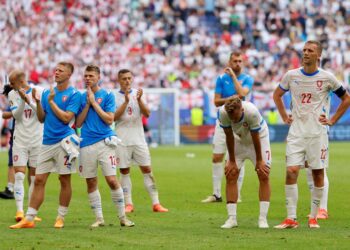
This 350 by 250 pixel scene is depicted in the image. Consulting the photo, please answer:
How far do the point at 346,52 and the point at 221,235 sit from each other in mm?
37977

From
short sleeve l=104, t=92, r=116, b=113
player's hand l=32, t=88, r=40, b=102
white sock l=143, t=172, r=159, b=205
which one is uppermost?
player's hand l=32, t=88, r=40, b=102

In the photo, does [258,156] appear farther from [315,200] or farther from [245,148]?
[315,200]

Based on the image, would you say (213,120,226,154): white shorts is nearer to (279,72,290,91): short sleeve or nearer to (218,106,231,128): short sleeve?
(279,72,290,91): short sleeve

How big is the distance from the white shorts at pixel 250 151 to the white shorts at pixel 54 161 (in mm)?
2213

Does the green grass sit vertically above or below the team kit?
below

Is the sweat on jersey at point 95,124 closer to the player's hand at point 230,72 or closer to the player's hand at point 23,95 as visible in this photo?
the player's hand at point 23,95

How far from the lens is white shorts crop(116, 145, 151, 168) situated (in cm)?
1686

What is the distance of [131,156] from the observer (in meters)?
17.0

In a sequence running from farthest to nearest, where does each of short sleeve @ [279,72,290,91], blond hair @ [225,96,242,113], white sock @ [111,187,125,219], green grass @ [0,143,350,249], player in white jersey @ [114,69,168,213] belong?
1. player in white jersey @ [114,69,168,213]
2. white sock @ [111,187,125,219]
3. short sleeve @ [279,72,290,91]
4. blond hair @ [225,96,242,113]
5. green grass @ [0,143,350,249]

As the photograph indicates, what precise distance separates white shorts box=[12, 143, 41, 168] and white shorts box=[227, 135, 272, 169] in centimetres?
317

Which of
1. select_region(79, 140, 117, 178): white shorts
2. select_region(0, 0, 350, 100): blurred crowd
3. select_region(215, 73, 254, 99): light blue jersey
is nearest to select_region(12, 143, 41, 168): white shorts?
select_region(79, 140, 117, 178): white shorts

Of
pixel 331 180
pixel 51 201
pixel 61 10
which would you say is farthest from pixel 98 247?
pixel 61 10

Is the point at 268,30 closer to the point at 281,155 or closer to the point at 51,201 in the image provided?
the point at 281,155

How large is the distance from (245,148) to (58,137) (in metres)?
2.53
